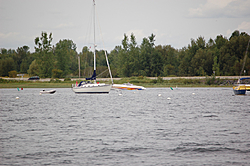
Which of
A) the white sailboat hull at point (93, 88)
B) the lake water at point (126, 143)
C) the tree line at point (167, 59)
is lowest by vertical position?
the lake water at point (126, 143)

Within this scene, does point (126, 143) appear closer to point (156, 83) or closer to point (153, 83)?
point (156, 83)

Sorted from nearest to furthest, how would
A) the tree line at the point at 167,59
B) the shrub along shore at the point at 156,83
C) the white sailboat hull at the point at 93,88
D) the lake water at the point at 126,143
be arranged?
the lake water at the point at 126,143 < the white sailboat hull at the point at 93,88 < the shrub along shore at the point at 156,83 < the tree line at the point at 167,59

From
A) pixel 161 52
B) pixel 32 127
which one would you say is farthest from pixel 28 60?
pixel 32 127

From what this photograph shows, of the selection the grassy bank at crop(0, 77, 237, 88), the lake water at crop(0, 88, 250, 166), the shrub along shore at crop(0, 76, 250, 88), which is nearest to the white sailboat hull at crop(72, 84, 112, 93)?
the shrub along shore at crop(0, 76, 250, 88)

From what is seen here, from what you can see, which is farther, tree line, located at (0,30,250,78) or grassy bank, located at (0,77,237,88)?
tree line, located at (0,30,250,78)

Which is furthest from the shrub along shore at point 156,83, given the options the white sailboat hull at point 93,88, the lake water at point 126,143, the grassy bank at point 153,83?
the lake water at point 126,143

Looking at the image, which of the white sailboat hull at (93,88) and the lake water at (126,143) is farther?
the white sailboat hull at (93,88)

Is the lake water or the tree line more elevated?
the tree line

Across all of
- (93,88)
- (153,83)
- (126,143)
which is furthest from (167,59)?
(126,143)

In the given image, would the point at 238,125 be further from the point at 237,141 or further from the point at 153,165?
the point at 153,165

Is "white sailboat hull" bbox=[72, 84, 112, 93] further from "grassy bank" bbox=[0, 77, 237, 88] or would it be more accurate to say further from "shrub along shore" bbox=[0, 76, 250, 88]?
"grassy bank" bbox=[0, 77, 237, 88]

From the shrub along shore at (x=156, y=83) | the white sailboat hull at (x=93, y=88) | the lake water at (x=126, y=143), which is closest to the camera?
the lake water at (x=126, y=143)

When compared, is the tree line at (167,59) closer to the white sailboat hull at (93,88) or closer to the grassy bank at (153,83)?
the grassy bank at (153,83)

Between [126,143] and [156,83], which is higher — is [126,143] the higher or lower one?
the lower one
